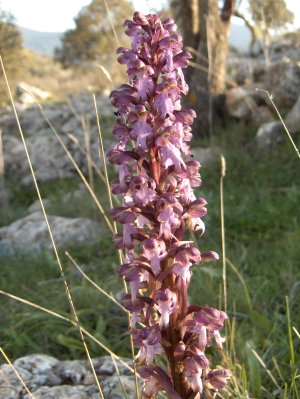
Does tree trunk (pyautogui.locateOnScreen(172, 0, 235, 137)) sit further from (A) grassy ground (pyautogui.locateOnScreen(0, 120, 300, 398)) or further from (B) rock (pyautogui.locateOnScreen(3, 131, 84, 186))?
Result: (B) rock (pyautogui.locateOnScreen(3, 131, 84, 186))

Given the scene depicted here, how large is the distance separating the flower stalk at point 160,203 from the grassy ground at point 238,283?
26.7 inches

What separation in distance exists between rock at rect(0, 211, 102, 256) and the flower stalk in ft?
16.0

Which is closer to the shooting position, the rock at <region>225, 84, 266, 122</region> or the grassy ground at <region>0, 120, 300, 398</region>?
the grassy ground at <region>0, 120, 300, 398</region>

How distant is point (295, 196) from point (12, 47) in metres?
28.1

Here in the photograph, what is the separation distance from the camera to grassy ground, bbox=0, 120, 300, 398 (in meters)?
3.38

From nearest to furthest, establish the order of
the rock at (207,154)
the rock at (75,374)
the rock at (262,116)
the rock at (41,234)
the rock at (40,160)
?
the rock at (75,374) → the rock at (41,234) → the rock at (207,154) → the rock at (262,116) → the rock at (40,160)

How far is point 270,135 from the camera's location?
831 centimetres

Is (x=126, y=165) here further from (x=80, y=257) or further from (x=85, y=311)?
(x=80, y=257)

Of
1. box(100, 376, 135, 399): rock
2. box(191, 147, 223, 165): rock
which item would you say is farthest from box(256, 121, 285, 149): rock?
box(100, 376, 135, 399): rock

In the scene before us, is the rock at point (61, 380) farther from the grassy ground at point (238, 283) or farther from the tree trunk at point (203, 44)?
the tree trunk at point (203, 44)

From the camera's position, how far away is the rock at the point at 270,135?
8.23 metres

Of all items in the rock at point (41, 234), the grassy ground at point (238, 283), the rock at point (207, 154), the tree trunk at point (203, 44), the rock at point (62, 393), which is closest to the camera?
the rock at point (62, 393)

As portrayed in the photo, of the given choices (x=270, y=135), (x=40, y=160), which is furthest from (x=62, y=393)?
(x=40, y=160)

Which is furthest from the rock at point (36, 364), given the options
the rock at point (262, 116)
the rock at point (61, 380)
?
the rock at point (262, 116)
